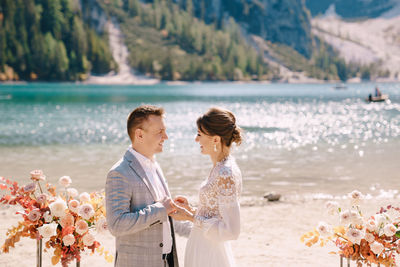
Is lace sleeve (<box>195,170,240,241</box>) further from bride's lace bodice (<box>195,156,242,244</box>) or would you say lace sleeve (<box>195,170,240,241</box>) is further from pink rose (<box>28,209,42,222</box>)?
pink rose (<box>28,209,42,222</box>)

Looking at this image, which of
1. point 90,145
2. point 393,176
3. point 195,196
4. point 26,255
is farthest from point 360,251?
point 90,145

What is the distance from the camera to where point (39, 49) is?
570ft

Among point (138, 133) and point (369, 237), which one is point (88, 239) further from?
point (369, 237)

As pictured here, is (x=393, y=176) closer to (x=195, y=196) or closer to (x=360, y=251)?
(x=195, y=196)

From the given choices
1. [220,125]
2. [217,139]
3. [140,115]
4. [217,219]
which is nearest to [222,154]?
[217,139]

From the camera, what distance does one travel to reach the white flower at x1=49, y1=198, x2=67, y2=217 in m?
4.70

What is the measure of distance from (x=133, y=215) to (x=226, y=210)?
2.67 feet

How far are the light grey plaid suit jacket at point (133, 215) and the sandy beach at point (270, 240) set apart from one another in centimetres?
478

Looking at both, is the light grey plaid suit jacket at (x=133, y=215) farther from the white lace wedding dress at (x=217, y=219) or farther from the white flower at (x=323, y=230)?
the white flower at (x=323, y=230)

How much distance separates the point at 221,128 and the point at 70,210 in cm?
203

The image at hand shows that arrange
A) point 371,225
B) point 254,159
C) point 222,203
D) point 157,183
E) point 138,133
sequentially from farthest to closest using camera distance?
point 254,159
point 371,225
point 157,183
point 138,133
point 222,203

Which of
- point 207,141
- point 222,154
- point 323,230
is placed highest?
point 207,141

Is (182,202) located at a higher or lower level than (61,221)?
higher

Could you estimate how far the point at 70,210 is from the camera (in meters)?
4.90
